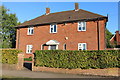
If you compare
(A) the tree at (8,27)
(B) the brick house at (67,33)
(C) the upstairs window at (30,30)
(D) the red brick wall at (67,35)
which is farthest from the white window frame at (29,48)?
(A) the tree at (8,27)

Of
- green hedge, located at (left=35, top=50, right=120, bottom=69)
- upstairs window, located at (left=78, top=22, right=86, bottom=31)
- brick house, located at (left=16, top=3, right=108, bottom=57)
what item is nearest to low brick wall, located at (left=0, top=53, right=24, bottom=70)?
green hedge, located at (left=35, top=50, right=120, bottom=69)

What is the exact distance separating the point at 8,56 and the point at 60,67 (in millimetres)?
6396

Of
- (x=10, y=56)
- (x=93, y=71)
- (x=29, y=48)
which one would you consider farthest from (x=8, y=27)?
(x=93, y=71)

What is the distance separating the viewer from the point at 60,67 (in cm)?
1127

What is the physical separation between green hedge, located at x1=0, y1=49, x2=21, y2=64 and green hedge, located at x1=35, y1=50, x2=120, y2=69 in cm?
278

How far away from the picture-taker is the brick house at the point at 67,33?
1752cm

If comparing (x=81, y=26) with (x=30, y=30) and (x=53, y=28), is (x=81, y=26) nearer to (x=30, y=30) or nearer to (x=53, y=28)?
(x=53, y=28)

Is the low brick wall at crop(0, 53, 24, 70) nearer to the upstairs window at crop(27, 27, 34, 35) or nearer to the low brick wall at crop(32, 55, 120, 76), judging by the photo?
the low brick wall at crop(32, 55, 120, 76)

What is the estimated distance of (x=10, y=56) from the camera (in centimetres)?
1384

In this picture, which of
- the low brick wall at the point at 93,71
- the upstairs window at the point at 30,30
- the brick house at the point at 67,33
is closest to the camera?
the low brick wall at the point at 93,71

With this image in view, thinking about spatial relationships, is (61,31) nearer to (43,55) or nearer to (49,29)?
(49,29)

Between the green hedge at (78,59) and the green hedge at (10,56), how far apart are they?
109 inches

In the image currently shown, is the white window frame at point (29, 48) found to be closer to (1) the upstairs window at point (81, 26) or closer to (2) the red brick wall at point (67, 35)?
(2) the red brick wall at point (67, 35)

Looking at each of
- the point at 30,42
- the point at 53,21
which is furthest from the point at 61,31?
the point at 30,42
